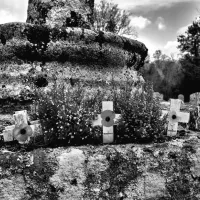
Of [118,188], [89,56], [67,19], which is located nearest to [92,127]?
[118,188]

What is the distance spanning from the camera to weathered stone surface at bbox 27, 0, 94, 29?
131 inches

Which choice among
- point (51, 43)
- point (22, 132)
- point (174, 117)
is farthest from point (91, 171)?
point (51, 43)

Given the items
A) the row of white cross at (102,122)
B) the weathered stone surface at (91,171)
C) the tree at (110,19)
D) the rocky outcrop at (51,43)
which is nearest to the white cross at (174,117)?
the weathered stone surface at (91,171)

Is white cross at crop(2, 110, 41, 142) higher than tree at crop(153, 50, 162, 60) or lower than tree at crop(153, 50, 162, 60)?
lower

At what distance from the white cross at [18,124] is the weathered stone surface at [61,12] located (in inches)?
59.5

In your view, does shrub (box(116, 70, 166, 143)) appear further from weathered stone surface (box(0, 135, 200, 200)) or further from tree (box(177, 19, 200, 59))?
tree (box(177, 19, 200, 59))

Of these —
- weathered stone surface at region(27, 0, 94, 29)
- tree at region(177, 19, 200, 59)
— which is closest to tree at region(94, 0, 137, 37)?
tree at region(177, 19, 200, 59)

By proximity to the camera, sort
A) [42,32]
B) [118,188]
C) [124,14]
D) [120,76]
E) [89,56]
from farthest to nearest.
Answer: [124,14] < [120,76] < [89,56] < [42,32] < [118,188]

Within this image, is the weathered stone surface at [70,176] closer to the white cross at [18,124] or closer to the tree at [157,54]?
the white cross at [18,124]

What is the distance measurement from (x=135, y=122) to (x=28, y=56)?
1355mm

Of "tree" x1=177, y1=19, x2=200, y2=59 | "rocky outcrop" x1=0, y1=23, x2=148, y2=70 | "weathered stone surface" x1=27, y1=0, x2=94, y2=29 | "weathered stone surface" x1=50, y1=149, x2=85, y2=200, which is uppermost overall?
"tree" x1=177, y1=19, x2=200, y2=59

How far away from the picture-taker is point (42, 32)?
2.87 meters

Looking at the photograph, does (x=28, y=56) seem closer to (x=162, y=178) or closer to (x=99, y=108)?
(x=99, y=108)

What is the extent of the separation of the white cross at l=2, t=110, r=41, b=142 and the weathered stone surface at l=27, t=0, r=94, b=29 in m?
1.51
